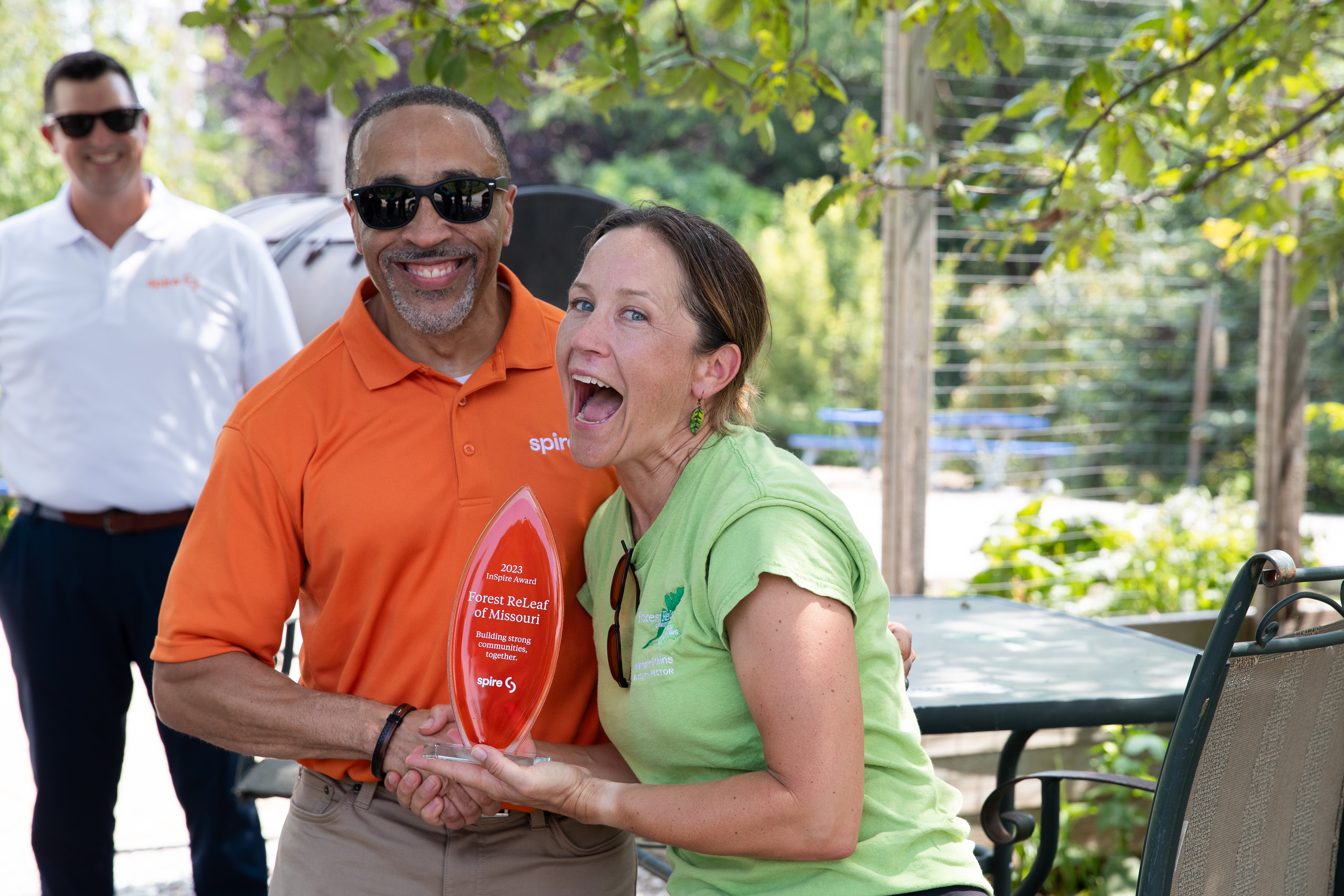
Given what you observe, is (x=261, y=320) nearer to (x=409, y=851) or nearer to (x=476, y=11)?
(x=476, y=11)

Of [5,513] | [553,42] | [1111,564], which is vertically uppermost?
[553,42]

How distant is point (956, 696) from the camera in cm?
239

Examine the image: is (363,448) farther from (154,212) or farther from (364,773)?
(154,212)

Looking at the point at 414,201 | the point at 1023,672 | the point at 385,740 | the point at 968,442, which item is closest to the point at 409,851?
the point at 385,740

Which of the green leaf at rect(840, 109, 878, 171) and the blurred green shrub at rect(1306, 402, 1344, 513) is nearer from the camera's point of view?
the green leaf at rect(840, 109, 878, 171)

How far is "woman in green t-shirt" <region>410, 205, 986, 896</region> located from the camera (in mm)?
1473

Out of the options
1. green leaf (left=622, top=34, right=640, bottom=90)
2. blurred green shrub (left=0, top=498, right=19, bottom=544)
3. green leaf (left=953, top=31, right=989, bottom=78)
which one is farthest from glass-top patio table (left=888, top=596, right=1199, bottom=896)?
blurred green shrub (left=0, top=498, right=19, bottom=544)

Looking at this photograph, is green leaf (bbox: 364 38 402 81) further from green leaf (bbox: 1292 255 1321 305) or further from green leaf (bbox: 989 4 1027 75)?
green leaf (bbox: 1292 255 1321 305)

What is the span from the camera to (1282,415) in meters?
5.72

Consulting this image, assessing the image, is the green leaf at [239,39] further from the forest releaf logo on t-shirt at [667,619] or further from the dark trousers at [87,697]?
the forest releaf logo on t-shirt at [667,619]

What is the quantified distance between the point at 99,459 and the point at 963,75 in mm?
2612

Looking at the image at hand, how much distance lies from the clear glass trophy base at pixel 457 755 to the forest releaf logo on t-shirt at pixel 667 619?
24cm

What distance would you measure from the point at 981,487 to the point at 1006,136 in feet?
16.3

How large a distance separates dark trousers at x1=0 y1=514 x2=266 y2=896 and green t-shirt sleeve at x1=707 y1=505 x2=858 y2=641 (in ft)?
7.12
